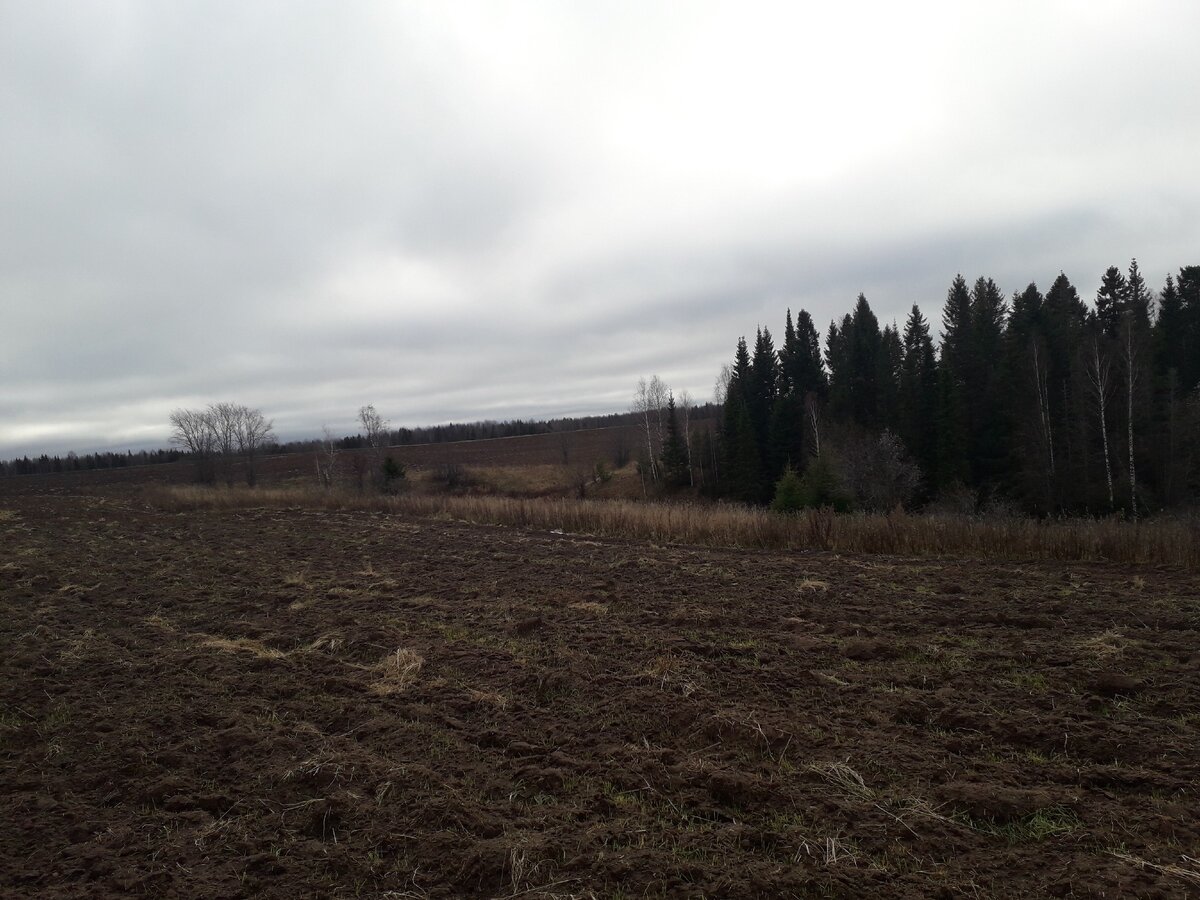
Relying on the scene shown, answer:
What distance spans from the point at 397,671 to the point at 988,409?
142 ft

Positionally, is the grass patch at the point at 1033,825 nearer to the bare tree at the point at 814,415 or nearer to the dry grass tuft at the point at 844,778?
the dry grass tuft at the point at 844,778

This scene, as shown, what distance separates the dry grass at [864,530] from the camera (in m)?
10.1

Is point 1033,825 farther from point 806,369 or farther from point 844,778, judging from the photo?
point 806,369

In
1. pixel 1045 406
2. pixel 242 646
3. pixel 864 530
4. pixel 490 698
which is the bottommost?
pixel 864 530

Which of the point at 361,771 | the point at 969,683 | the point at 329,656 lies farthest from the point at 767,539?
the point at 361,771

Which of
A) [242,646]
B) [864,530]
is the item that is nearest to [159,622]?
[242,646]

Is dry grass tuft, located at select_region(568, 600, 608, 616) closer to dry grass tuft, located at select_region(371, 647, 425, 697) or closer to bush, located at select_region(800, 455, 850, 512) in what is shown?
dry grass tuft, located at select_region(371, 647, 425, 697)

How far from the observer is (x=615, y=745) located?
13.0 ft

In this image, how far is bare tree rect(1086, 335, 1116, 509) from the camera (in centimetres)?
2892

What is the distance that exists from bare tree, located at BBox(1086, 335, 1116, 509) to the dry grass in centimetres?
1800

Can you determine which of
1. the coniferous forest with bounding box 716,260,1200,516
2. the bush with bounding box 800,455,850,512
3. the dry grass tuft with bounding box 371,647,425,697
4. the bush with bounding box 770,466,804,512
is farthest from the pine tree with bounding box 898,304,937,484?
the dry grass tuft with bounding box 371,647,425,697

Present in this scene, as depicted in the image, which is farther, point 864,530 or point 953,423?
point 953,423

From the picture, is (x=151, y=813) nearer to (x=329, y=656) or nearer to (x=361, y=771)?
(x=361, y=771)

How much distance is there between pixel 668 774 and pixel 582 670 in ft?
6.20
